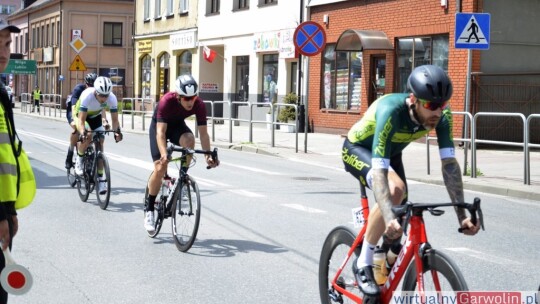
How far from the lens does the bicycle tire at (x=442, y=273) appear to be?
422 centimetres

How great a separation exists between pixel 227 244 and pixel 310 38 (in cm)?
1205

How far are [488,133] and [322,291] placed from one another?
53.6 feet

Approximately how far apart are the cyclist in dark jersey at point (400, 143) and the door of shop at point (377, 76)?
68.1ft

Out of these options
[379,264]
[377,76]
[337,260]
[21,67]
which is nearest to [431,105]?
[379,264]

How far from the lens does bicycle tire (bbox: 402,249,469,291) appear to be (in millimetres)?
4219

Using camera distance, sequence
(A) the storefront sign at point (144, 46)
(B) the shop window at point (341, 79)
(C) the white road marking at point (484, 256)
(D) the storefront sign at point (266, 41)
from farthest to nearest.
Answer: (A) the storefront sign at point (144, 46) < (D) the storefront sign at point (266, 41) < (B) the shop window at point (341, 79) < (C) the white road marking at point (484, 256)

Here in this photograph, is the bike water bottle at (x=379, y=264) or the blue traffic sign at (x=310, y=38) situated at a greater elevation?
the blue traffic sign at (x=310, y=38)

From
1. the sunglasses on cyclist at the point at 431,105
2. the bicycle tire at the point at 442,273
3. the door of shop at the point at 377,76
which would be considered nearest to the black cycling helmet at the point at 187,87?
the sunglasses on cyclist at the point at 431,105

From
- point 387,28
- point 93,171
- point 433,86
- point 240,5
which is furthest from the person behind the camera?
point 240,5

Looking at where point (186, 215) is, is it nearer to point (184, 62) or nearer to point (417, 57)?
point (417, 57)

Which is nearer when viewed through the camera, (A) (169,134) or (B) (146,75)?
(A) (169,134)

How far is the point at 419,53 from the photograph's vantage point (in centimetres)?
2417


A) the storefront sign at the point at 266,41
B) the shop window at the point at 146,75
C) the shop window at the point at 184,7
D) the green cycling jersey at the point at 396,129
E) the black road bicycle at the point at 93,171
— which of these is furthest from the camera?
the shop window at the point at 146,75

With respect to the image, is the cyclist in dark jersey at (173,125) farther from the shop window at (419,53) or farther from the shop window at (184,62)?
Result: the shop window at (184,62)
